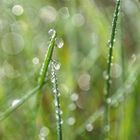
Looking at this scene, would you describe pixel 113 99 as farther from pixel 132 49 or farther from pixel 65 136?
pixel 132 49

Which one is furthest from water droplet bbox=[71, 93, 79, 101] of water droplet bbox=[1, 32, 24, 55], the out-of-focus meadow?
water droplet bbox=[1, 32, 24, 55]

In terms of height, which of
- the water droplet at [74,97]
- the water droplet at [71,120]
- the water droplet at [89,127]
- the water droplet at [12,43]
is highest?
the water droplet at [12,43]

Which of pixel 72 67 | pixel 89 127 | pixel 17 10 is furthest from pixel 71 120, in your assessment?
pixel 17 10

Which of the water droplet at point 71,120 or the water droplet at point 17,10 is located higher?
the water droplet at point 17,10

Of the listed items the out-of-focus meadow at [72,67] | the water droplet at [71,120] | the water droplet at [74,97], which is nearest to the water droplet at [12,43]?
the out-of-focus meadow at [72,67]

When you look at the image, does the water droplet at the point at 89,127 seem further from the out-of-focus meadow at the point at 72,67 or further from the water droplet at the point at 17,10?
the water droplet at the point at 17,10

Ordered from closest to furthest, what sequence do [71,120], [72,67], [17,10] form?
[71,120] → [72,67] → [17,10]

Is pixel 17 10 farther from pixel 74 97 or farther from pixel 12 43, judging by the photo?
pixel 74 97

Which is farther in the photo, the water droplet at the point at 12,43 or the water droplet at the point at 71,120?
the water droplet at the point at 12,43
